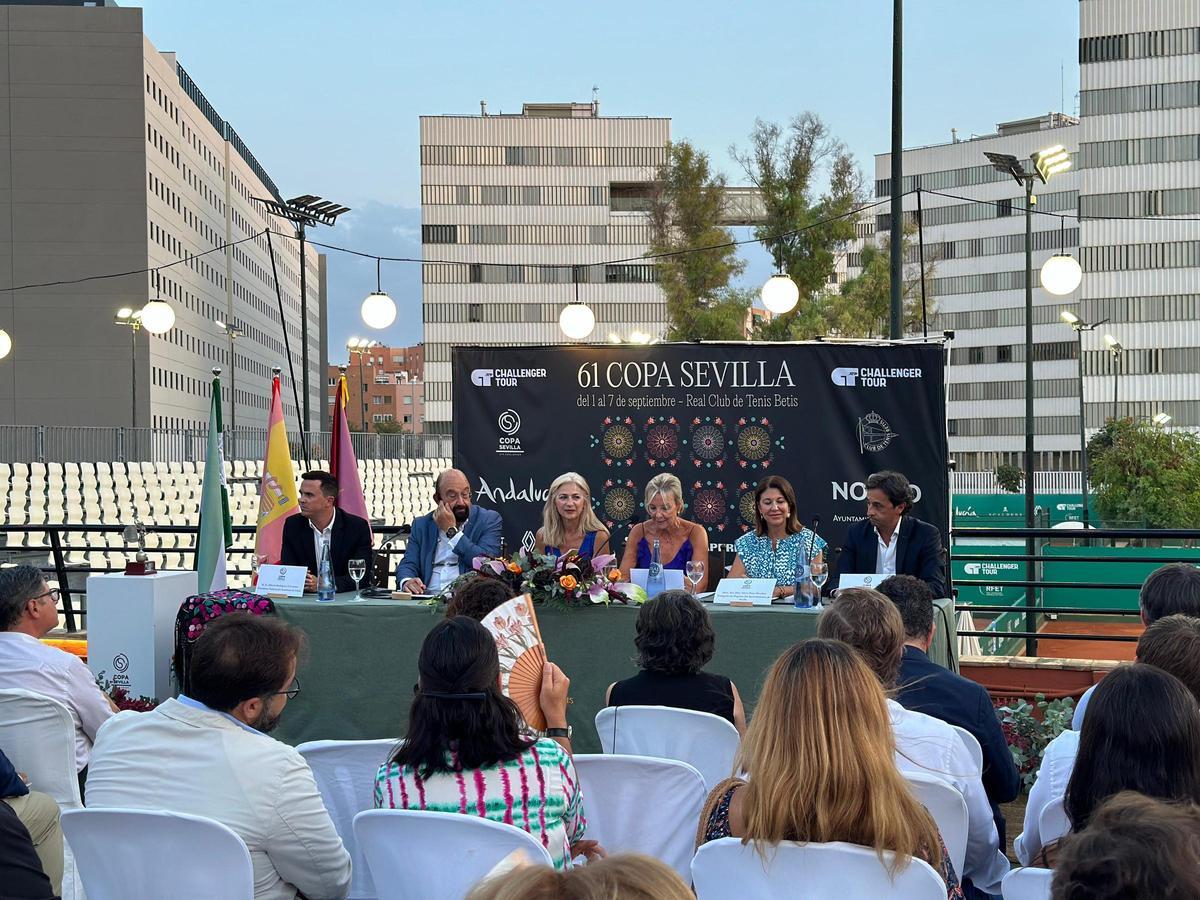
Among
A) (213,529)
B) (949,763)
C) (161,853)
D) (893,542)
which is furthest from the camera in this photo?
(213,529)

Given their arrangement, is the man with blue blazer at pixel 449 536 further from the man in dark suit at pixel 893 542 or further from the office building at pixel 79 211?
the office building at pixel 79 211

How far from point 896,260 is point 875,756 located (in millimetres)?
7400

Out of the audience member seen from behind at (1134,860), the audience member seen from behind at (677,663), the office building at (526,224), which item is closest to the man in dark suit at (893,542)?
A: the audience member seen from behind at (677,663)

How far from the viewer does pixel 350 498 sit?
6902 millimetres

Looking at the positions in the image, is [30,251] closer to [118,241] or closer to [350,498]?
[118,241]

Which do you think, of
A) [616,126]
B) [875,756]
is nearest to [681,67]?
[616,126]

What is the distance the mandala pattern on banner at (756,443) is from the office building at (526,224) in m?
57.5

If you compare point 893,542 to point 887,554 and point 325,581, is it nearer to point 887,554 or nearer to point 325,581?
point 887,554

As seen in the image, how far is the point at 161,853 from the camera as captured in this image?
8.09ft

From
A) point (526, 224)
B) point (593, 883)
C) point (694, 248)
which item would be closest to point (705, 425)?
point (593, 883)

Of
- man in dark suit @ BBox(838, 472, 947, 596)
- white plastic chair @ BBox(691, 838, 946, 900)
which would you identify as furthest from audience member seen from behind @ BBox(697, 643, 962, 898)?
man in dark suit @ BBox(838, 472, 947, 596)

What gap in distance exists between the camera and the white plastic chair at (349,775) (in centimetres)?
321

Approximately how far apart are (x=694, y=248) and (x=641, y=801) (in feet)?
97.8

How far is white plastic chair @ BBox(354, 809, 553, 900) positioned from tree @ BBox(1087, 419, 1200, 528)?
33.0m
